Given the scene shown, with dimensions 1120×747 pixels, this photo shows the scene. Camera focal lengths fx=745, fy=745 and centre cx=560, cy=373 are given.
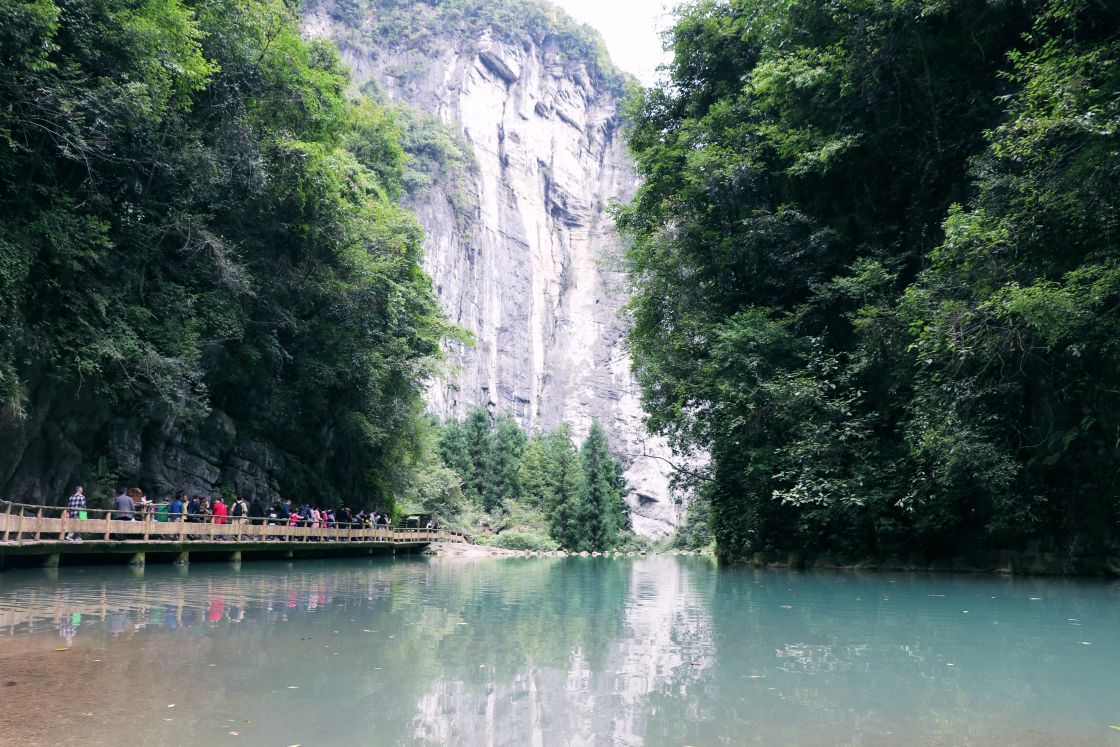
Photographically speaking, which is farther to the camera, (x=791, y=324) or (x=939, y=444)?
(x=791, y=324)

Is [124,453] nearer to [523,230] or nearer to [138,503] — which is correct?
[138,503]

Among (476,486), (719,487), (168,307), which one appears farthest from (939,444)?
(476,486)

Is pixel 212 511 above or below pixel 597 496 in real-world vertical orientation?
below

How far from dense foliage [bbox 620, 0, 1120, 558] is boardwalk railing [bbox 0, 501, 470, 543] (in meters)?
11.4

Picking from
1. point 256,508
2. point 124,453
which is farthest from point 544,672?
point 256,508

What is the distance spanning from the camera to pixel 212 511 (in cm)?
2122

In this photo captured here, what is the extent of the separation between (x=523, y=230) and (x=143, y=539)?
82178mm

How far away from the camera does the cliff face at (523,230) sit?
86.4 metres

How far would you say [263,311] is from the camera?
22.5m

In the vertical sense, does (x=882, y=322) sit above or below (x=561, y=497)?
above

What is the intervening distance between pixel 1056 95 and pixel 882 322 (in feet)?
18.4

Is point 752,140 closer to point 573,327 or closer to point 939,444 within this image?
point 939,444

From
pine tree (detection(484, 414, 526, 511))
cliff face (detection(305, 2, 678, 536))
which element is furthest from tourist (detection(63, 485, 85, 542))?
cliff face (detection(305, 2, 678, 536))

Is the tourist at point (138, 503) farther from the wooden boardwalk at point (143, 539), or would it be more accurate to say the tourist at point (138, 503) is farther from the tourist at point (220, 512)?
the tourist at point (220, 512)
